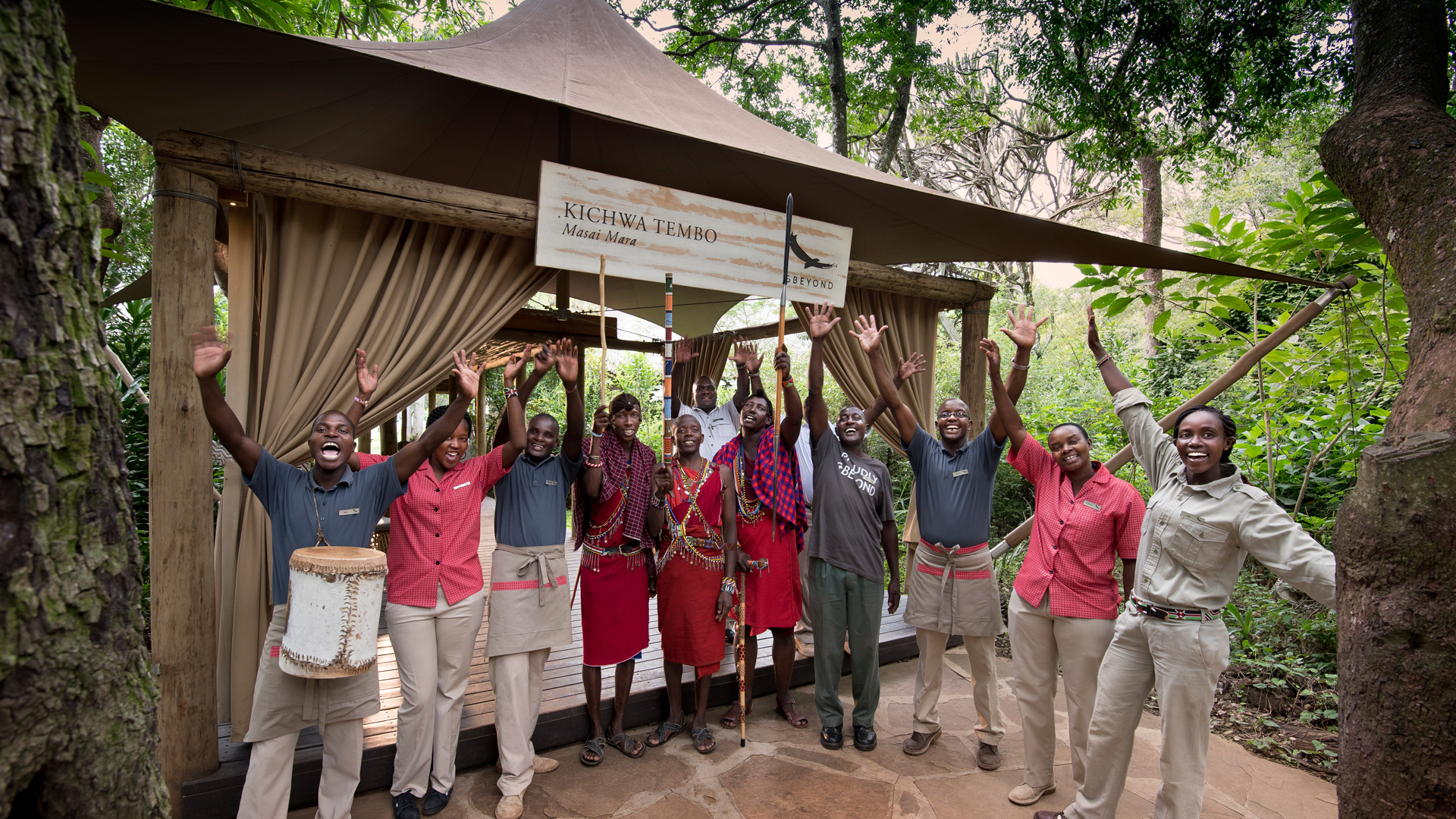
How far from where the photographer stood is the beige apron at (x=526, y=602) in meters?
3.18

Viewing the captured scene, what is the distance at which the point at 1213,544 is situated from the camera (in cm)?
257

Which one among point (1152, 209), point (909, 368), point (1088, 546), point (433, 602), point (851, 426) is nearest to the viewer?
point (433, 602)

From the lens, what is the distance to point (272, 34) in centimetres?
276

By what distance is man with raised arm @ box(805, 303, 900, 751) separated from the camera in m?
3.71

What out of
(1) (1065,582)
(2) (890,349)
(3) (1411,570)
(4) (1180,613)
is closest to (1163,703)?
(4) (1180,613)

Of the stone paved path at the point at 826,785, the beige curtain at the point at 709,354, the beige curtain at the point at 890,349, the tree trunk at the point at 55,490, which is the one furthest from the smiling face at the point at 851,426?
the beige curtain at the point at 709,354

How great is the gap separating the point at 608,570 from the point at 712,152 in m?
2.52

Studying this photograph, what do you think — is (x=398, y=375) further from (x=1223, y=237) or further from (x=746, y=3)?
(x=746, y=3)

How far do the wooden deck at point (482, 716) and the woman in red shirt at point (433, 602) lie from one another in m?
0.24

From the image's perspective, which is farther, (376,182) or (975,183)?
(975,183)

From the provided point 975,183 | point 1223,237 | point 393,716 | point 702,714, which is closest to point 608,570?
point 702,714

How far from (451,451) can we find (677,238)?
166 cm

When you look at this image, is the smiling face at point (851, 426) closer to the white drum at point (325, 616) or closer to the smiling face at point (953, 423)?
the smiling face at point (953, 423)

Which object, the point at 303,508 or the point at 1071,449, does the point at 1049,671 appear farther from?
the point at 303,508
